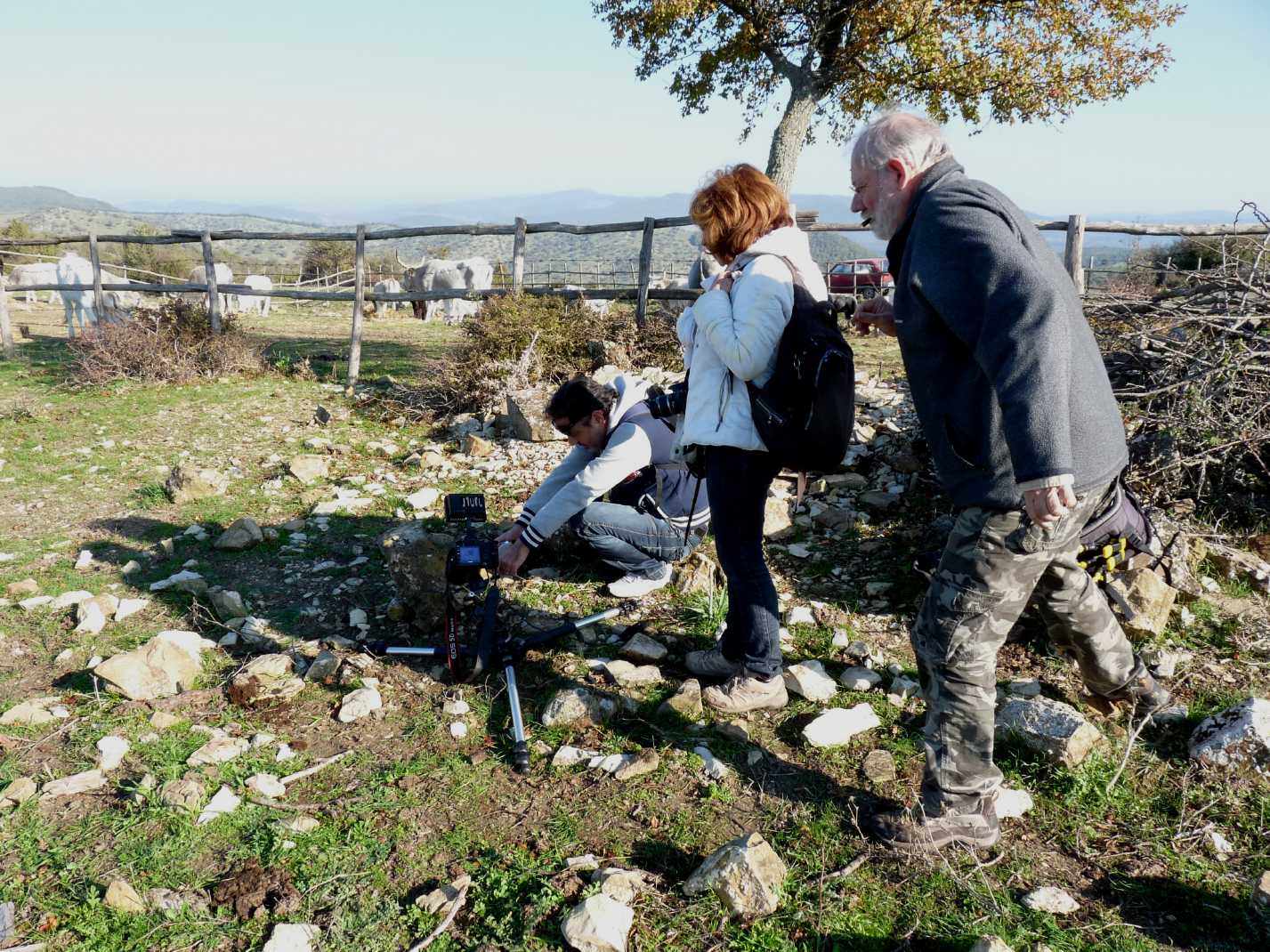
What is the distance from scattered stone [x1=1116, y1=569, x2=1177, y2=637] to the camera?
352 centimetres

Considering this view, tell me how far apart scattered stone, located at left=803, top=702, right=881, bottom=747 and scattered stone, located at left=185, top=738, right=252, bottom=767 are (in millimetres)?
1989

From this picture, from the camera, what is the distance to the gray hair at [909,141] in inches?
89.0

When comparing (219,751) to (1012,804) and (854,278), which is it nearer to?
(1012,804)

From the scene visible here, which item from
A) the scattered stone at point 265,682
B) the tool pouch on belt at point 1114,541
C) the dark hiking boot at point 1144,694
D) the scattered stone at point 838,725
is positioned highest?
the tool pouch on belt at point 1114,541

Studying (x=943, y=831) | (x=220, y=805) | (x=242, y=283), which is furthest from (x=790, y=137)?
(x=242, y=283)

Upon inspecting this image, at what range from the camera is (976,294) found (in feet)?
6.76

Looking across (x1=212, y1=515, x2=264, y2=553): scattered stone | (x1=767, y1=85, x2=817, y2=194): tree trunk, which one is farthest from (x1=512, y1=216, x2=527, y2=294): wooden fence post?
(x1=212, y1=515, x2=264, y2=553): scattered stone

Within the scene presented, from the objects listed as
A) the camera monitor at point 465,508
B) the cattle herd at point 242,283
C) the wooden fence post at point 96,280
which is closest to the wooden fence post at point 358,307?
the cattle herd at point 242,283

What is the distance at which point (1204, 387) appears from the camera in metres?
4.25

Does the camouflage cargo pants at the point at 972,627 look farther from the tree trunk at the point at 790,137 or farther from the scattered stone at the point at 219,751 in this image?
the tree trunk at the point at 790,137

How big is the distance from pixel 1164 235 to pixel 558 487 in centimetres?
643

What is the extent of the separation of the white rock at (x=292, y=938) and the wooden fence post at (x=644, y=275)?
7.61 m

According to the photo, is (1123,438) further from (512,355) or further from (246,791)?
(512,355)

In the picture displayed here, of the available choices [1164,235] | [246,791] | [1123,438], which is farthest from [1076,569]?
[1164,235]
